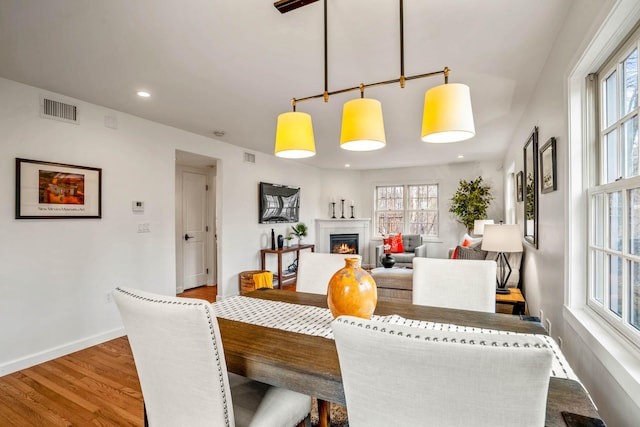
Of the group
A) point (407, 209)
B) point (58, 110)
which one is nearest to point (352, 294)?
point (58, 110)

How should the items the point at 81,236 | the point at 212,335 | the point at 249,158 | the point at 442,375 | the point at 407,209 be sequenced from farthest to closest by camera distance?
the point at 407,209, the point at 249,158, the point at 81,236, the point at 212,335, the point at 442,375

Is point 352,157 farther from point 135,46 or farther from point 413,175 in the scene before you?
point 135,46

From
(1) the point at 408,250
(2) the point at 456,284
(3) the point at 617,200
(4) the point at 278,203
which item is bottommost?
(1) the point at 408,250

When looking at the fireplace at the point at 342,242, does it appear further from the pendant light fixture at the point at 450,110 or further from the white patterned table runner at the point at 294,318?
the pendant light fixture at the point at 450,110

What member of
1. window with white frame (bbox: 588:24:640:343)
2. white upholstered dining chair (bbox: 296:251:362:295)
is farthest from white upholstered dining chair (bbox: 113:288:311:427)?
window with white frame (bbox: 588:24:640:343)

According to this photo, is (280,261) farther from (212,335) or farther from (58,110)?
(212,335)

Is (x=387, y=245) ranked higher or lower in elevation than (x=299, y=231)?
lower

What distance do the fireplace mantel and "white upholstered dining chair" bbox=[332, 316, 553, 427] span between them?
21.0 ft

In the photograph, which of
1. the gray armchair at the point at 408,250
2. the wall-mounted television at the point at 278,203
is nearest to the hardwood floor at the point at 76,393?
the wall-mounted television at the point at 278,203

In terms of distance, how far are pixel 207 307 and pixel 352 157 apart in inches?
204

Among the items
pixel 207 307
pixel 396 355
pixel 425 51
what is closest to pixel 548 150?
pixel 425 51

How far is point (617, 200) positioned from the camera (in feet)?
4.50

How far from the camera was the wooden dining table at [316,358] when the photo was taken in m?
0.86

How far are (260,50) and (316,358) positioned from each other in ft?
6.40
